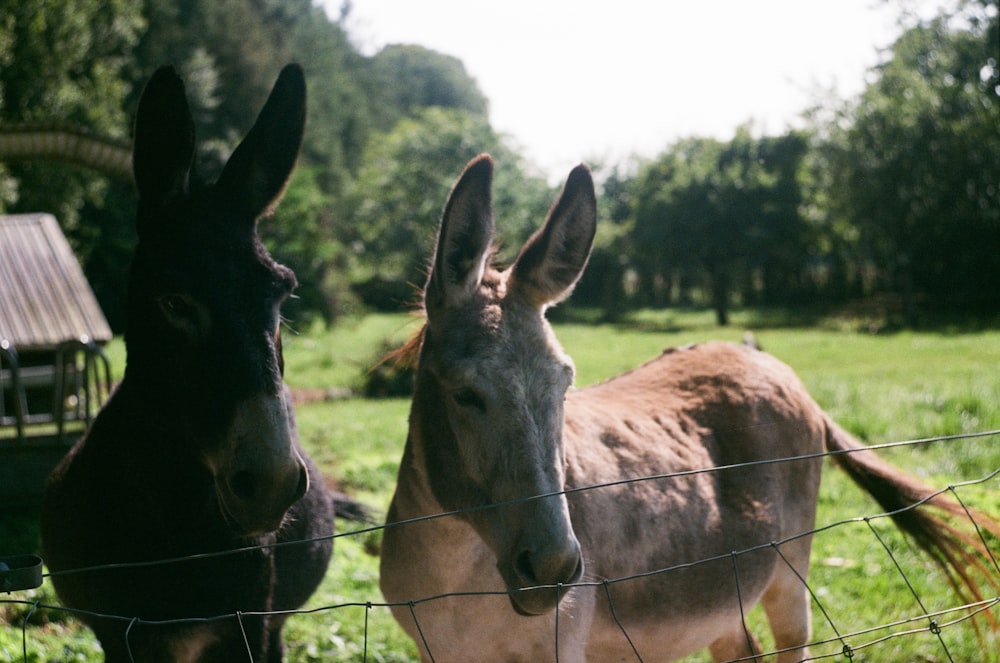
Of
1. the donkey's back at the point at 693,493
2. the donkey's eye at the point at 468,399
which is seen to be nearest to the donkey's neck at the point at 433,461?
the donkey's eye at the point at 468,399

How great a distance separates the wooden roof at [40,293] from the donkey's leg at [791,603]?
798cm

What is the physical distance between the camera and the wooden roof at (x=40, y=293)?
8.75 meters

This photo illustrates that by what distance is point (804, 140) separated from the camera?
81.9 ft

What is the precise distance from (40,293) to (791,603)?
30.5 feet

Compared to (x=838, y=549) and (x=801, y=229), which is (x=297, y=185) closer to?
(x=801, y=229)

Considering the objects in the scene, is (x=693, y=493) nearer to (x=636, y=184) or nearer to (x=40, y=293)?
(x=40, y=293)

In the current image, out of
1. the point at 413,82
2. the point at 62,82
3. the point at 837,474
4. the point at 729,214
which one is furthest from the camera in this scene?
the point at 413,82

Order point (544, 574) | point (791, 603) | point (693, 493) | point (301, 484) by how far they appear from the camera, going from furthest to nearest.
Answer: point (791, 603), point (693, 493), point (301, 484), point (544, 574)

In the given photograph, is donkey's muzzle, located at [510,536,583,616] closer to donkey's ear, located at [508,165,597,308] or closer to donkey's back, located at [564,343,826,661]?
donkey's back, located at [564,343,826,661]

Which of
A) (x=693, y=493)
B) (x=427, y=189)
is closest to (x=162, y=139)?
(x=693, y=493)

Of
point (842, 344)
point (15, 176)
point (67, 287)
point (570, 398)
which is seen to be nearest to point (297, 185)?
point (15, 176)

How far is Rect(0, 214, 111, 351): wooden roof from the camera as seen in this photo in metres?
8.75

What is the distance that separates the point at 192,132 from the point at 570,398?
6.27ft

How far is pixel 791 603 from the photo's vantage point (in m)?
3.45
